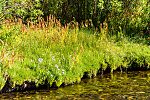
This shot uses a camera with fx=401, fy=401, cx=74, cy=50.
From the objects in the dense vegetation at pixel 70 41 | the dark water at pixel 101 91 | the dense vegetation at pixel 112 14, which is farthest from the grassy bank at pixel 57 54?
the dense vegetation at pixel 112 14

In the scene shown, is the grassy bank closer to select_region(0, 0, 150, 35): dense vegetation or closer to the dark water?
the dark water

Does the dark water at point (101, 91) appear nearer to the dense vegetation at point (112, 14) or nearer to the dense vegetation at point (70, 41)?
the dense vegetation at point (70, 41)

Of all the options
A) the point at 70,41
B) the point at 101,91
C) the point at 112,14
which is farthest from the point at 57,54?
the point at 112,14

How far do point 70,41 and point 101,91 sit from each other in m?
3.14

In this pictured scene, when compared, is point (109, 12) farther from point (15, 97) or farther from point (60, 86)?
point (15, 97)

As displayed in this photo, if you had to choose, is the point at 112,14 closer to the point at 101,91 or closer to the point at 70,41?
the point at 70,41

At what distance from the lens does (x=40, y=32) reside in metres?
13.5

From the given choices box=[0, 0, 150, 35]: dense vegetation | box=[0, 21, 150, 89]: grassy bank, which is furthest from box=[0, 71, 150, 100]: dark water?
box=[0, 0, 150, 35]: dense vegetation

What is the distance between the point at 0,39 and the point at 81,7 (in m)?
7.00

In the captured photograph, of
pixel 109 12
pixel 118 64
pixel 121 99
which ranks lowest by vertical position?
pixel 121 99

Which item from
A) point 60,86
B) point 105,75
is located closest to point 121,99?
point 60,86

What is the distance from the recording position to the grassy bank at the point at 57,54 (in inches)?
436

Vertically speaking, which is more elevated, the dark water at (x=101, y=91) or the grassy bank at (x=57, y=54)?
the grassy bank at (x=57, y=54)

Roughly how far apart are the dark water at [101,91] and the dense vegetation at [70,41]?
0.38m
